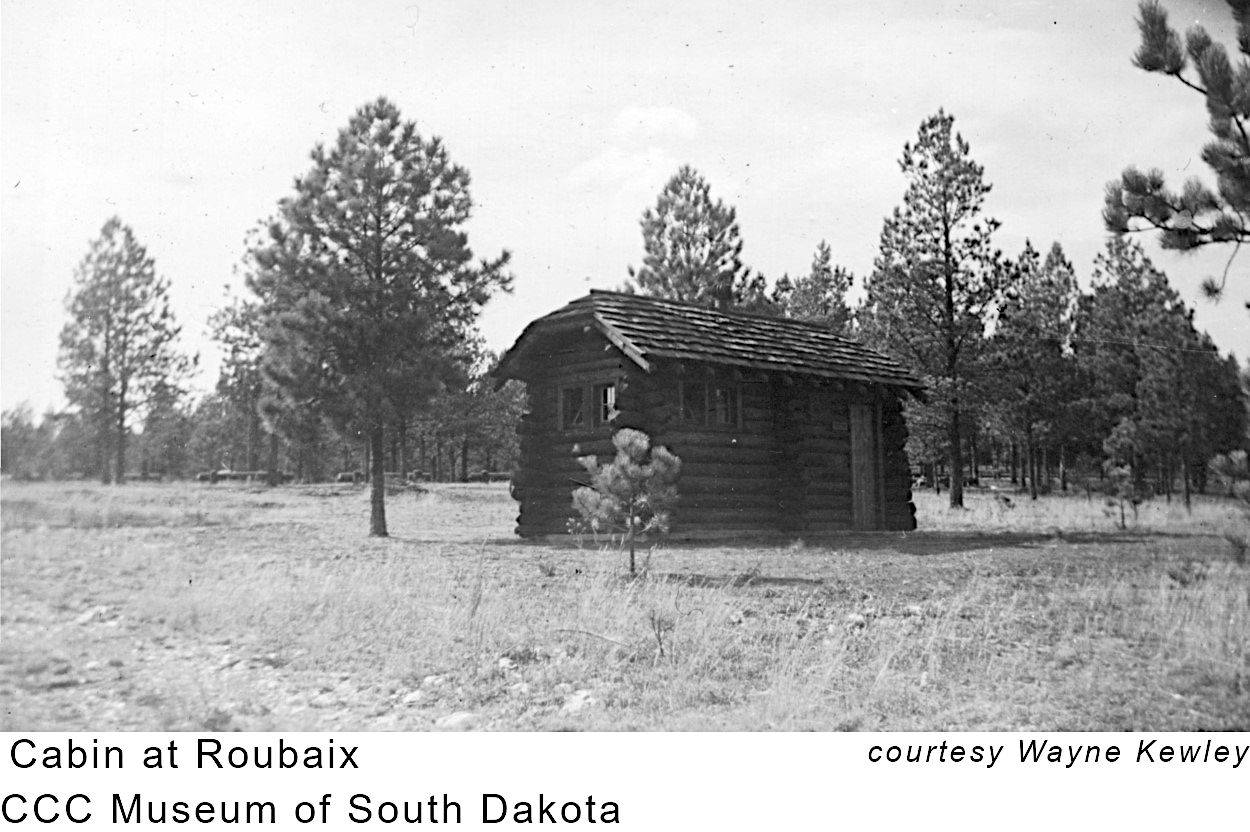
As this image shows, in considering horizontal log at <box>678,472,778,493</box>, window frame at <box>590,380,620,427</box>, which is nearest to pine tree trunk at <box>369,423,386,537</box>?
window frame at <box>590,380,620,427</box>

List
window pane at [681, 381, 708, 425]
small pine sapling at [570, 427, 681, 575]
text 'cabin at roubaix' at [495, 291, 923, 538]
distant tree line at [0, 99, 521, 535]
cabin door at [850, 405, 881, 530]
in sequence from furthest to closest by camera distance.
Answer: cabin door at [850, 405, 881, 530]
window pane at [681, 381, 708, 425]
text 'cabin at roubaix' at [495, 291, 923, 538]
distant tree line at [0, 99, 521, 535]
small pine sapling at [570, 427, 681, 575]

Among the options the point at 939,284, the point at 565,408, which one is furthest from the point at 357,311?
the point at 939,284

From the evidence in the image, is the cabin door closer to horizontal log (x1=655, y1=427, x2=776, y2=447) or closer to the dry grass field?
horizontal log (x1=655, y1=427, x2=776, y2=447)

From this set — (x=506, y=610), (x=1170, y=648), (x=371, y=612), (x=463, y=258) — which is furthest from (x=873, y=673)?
(x=463, y=258)

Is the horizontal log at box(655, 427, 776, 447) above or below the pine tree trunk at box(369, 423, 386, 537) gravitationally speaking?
above

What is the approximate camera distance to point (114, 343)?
631 centimetres

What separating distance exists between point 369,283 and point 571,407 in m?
4.26

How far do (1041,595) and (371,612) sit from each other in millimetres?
6136

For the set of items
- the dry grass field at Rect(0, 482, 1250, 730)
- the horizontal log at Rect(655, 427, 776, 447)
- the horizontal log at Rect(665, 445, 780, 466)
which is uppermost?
the horizontal log at Rect(655, 427, 776, 447)

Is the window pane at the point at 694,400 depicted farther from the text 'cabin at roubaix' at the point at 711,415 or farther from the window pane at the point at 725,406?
the window pane at the point at 725,406

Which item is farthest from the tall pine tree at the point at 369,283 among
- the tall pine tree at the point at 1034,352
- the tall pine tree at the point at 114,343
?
the tall pine tree at the point at 1034,352

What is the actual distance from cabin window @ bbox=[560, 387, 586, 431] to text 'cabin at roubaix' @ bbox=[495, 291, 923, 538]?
26mm

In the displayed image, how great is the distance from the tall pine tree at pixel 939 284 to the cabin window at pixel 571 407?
941cm

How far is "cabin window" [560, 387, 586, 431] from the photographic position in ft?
53.5
